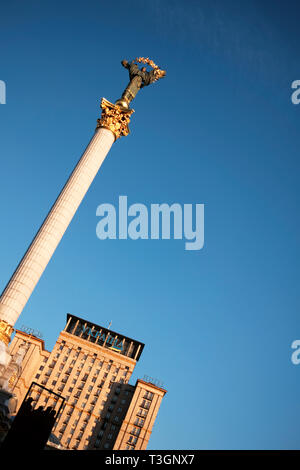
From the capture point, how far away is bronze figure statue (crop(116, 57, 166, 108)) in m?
37.4

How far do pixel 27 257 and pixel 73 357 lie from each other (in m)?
80.3

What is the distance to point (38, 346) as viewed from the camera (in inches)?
3718

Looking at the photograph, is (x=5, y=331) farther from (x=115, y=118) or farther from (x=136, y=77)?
(x=136, y=77)

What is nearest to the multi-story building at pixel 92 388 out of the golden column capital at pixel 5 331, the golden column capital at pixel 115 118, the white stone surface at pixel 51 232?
the white stone surface at pixel 51 232

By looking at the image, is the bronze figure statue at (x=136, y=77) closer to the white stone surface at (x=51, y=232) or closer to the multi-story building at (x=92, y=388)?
the white stone surface at (x=51, y=232)

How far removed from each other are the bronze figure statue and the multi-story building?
2775 inches

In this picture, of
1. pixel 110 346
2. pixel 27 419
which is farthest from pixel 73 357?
pixel 27 419

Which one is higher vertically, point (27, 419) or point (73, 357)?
point (73, 357)

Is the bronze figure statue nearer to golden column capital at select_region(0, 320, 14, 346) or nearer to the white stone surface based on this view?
the white stone surface

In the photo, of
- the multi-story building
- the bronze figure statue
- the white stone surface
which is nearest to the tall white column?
the white stone surface

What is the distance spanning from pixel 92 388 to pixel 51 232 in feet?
262
